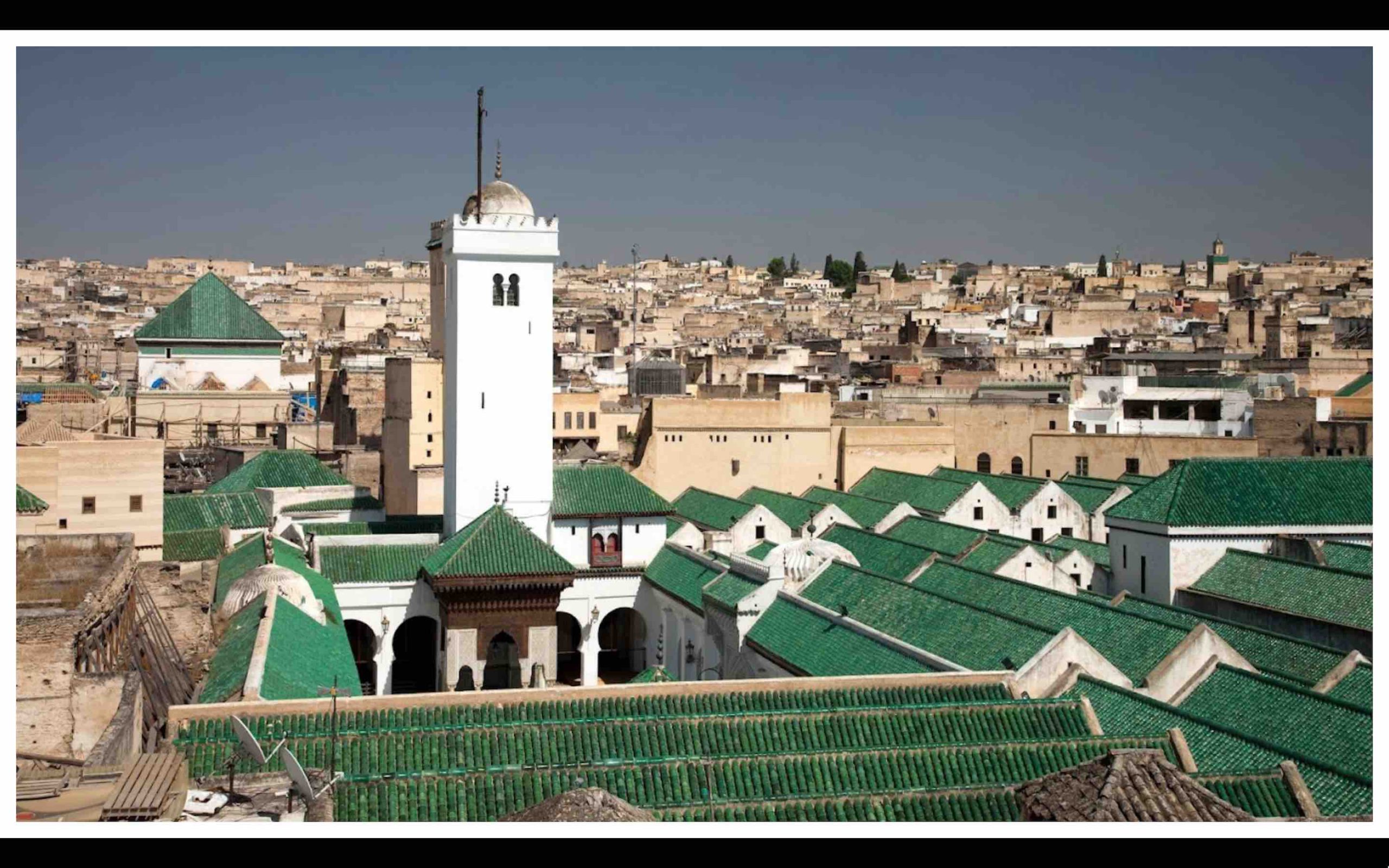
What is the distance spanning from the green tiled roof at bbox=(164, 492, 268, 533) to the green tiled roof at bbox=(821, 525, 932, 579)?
7.89 m

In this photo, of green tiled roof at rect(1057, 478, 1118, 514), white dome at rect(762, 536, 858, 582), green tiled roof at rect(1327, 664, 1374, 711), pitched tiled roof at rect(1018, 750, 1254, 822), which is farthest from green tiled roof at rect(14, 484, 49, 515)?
green tiled roof at rect(1057, 478, 1118, 514)

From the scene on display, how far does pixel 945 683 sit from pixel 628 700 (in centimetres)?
255

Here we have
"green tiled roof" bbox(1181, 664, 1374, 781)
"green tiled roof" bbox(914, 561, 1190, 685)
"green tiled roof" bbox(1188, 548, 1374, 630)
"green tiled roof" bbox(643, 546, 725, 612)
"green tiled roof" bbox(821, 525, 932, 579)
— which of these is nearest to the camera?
"green tiled roof" bbox(1181, 664, 1374, 781)

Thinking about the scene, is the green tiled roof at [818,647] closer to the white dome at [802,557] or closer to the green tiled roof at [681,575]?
the white dome at [802,557]

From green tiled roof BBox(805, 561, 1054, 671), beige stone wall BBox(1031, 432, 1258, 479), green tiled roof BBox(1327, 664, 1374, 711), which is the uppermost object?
Result: beige stone wall BBox(1031, 432, 1258, 479)

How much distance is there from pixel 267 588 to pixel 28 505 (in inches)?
112

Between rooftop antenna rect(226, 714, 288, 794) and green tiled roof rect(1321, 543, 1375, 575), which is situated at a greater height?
green tiled roof rect(1321, 543, 1375, 575)

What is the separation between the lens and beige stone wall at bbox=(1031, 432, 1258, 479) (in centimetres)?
2778

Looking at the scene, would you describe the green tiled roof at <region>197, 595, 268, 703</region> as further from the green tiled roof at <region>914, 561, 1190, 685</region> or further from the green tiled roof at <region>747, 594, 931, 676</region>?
the green tiled roof at <region>914, 561, 1190, 685</region>

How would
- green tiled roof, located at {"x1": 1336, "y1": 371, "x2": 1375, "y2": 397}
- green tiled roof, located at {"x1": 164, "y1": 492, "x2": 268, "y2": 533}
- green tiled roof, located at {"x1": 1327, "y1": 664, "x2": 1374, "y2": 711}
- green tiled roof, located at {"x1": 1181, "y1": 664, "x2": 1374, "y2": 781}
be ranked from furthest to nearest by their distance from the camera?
green tiled roof, located at {"x1": 1336, "y1": 371, "x2": 1375, "y2": 397} < green tiled roof, located at {"x1": 164, "y1": 492, "x2": 268, "y2": 533} < green tiled roof, located at {"x1": 1327, "y1": 664, "x2": 1374, "y2": 711} < green tiled roof, located at {"x1": 1181, "y1": 664, "x2": 1374, "y2": 781}

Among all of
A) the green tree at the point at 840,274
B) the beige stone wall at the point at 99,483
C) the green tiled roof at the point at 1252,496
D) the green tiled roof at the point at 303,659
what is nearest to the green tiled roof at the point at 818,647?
the green tiled roof at the point at 303,659

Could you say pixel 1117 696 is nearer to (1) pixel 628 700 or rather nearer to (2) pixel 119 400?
(1) pixel 628 700

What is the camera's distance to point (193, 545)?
65.5 ft

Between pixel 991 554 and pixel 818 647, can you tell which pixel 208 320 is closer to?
pixel 991 554
